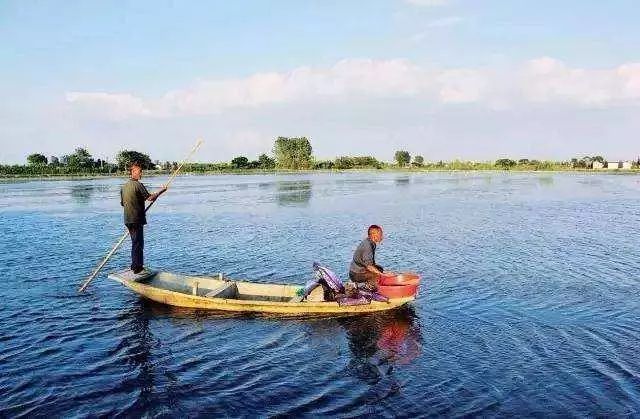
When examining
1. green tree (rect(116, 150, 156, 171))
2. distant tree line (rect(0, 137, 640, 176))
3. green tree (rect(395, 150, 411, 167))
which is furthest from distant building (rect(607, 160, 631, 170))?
green tree (rect(116, 150, 156, 171))

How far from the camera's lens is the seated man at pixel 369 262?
12.7 meters

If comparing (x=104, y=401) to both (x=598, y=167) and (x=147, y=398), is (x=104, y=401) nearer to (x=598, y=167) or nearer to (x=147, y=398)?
(x=147, y=398)

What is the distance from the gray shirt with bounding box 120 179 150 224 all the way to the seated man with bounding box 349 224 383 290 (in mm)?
5903

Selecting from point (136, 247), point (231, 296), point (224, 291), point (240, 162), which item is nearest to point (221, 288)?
point (224, 291)

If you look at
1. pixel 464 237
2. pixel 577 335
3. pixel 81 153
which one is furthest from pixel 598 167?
pixel 577 335

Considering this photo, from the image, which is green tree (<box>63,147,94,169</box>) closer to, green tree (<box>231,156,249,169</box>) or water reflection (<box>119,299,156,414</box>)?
green tree (<box>231,156,249,169</box>)

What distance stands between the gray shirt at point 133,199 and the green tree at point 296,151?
5884 inches

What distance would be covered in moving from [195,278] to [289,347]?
4.49 metres

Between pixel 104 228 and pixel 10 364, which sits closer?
pixel 10 364

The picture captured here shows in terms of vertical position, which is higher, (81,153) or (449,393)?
(81,153)

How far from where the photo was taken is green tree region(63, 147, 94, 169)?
399 ft

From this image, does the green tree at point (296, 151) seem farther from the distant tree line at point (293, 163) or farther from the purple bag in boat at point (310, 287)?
the purple bag in boat at point (310, 287)

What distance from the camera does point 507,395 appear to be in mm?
8703

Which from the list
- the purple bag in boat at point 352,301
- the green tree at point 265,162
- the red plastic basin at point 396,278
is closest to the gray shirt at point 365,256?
the red plastic basin at point 396,278
